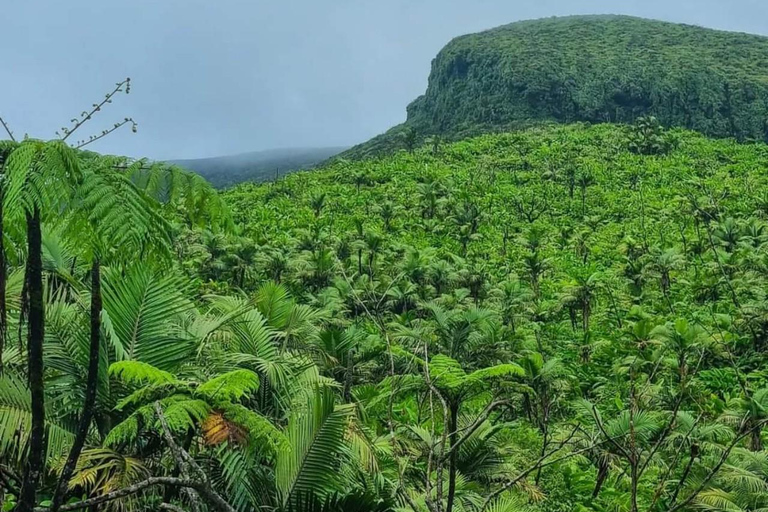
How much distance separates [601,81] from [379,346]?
97209 millimetres

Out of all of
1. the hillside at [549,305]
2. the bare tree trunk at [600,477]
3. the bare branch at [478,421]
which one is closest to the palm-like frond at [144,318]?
the hillside at [549,305]

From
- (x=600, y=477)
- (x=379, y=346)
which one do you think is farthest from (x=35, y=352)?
(x=379, y=346)

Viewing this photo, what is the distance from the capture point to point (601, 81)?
104125 millimetres

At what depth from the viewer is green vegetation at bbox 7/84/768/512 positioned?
2.89 meters

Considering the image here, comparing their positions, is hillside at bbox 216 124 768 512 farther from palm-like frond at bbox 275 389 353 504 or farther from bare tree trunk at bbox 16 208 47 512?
bare tree trunk at bbox 16 208 47 512

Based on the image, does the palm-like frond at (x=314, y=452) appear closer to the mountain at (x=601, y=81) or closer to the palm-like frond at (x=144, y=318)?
the palm-like frond at (x=144, y=318)

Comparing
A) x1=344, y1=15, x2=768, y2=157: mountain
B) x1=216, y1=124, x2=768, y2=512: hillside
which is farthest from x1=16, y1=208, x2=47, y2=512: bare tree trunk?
x1=344, y1=15, x2=768, y2=157: mountain

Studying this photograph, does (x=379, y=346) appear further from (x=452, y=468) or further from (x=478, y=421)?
(x=478, y=421)

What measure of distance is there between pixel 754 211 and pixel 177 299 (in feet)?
162

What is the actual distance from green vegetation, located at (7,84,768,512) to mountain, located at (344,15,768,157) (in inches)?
1474

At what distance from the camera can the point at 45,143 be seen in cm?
251

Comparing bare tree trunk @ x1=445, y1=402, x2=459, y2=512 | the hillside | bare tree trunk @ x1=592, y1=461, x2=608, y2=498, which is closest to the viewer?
bare tree trunk @ x1=445, y1=402, x2=459, y2=512

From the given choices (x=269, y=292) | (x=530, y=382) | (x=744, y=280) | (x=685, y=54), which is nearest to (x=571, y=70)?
(x=685, y=54)

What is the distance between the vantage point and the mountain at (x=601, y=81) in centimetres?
9550
